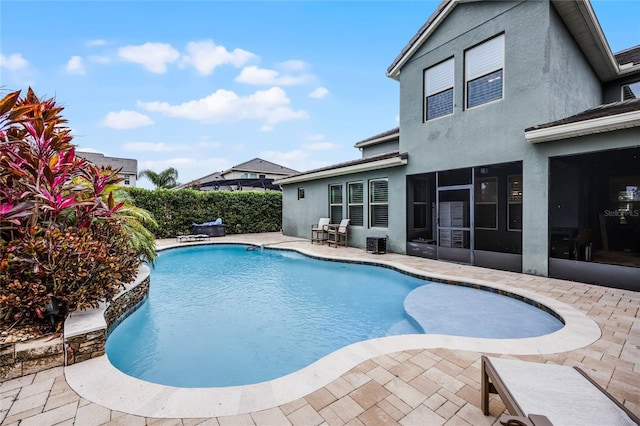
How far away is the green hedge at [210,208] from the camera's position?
47.5 ft

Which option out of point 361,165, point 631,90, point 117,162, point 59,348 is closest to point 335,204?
point 361,165

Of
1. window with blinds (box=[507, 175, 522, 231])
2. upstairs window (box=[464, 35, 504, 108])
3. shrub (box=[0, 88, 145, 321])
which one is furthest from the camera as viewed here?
window with blinds (box=[507, 175, 522, 231])

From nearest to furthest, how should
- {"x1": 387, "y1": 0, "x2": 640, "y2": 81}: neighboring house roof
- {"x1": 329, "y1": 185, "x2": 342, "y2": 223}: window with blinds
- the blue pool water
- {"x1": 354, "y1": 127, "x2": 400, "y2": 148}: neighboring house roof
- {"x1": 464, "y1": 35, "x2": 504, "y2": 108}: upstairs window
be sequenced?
1. the blue pool water
2. {"x1": 387, "y1": 0, "x2": 640, "y2": 81}: neighboring house roof
3. {"x1": 464, "y1": 35, "x2": 504, "y2": 108}: upstairs window
4. {"x1": 329, "y1": 185, "x2": 342, "y2": 223}: window with blinds
5. {"x1": 354, "y1": 127, "x2": 400, "y2": 148}: neighboring house roof

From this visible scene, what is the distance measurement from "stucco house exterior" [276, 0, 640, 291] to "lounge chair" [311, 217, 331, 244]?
0.91m

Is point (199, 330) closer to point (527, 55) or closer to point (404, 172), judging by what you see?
point (404, 172)

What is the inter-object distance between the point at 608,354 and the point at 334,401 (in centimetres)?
319

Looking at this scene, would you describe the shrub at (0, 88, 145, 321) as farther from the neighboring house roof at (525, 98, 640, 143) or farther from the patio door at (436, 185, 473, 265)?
the neighboring house roof at (525, 98, 640, 143)

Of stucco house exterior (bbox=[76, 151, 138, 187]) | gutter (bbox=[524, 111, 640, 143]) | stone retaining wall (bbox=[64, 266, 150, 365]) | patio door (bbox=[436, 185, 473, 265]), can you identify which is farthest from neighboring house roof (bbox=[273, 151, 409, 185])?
stucco house exterior (bbox=[76, 151, 138, 187])

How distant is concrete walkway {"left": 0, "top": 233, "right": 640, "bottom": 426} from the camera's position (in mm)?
2188

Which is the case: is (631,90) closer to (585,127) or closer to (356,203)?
(585,127)

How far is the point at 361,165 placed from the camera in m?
10.3

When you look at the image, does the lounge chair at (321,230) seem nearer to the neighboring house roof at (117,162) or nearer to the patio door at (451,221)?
the patio door at (451,221)

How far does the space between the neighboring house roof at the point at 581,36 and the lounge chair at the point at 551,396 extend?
814 cm

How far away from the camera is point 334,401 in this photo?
7.86 ft
